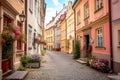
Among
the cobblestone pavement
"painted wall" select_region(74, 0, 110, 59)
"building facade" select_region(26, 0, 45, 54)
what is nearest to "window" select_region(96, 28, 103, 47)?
"painted wall" select_region(74, 0, 110, 59)

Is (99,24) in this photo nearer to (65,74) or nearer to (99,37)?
(99,37)

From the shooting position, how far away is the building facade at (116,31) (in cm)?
1173

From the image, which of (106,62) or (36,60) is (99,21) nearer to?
(106,62)

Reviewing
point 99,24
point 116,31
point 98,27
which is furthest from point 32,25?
point 116,31

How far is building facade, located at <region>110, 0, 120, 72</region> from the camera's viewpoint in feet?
38.5

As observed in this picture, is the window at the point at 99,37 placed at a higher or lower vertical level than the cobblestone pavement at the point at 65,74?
higher

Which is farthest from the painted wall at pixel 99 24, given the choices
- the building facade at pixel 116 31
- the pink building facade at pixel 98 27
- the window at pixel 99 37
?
the building facade at pixel 116 31

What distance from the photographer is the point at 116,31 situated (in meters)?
12.0

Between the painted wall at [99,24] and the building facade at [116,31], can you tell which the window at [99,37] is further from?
the building facade at [116,31]

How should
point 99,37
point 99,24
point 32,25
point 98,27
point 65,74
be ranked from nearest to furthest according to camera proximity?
point 65,74 → point 99,24 → point 98,27 → point 99,37 → point 32,25

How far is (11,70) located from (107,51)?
20.4 ft

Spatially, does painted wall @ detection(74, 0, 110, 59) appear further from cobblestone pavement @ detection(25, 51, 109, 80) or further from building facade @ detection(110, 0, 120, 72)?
cobblestone pavement @ detection(25, 51, 109, 80)

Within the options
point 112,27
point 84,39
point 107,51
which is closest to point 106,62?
point 107,51

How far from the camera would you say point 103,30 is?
47.7 feet
